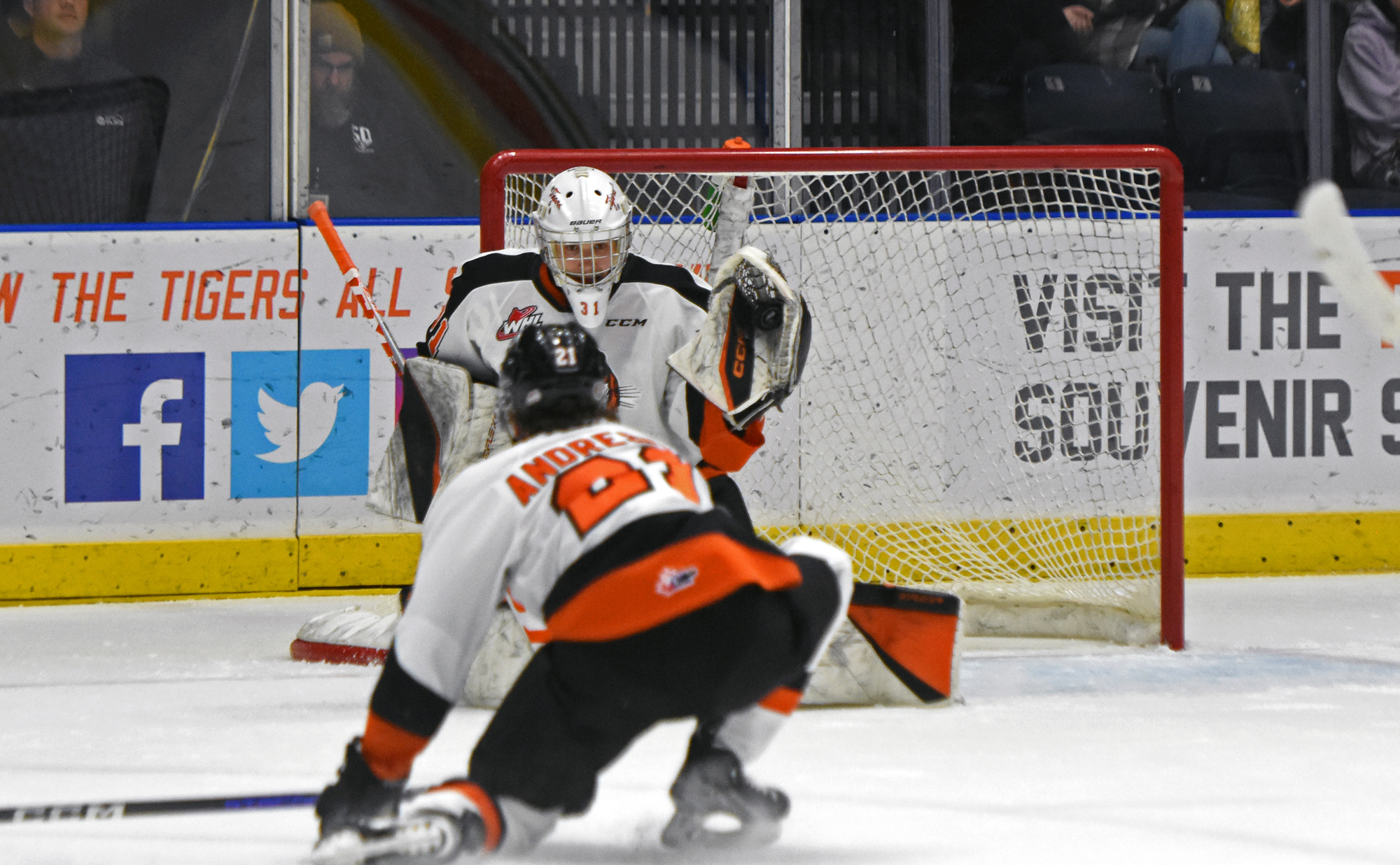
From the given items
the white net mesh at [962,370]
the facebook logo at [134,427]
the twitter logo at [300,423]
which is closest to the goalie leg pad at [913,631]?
the white net mesh at [962,370]

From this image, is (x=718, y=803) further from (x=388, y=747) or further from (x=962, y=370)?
(x=962, y=370)

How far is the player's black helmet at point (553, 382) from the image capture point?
1.65m

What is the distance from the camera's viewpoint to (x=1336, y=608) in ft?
12.5

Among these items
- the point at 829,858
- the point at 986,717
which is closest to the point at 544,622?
the point at 829,858

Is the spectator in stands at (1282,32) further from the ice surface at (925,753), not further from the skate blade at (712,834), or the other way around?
the skate blade at (712,834)

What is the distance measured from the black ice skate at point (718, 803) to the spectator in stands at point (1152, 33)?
351cm

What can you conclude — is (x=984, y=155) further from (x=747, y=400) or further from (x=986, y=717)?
(x=986, y=717)

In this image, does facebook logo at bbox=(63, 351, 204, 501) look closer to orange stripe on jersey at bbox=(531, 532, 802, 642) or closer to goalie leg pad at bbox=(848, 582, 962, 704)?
goalie leg pad at bbox=(848, 582, 962, 704)

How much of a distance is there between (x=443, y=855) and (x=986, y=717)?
55.1 inches

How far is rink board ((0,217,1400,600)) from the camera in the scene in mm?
4078

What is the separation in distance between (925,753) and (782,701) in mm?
644

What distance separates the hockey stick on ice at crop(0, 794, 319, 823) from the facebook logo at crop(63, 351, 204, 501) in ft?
8.18

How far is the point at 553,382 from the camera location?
65.1 inches

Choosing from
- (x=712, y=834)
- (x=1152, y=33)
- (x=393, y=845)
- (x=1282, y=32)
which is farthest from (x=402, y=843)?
(x=1282, y=32)
